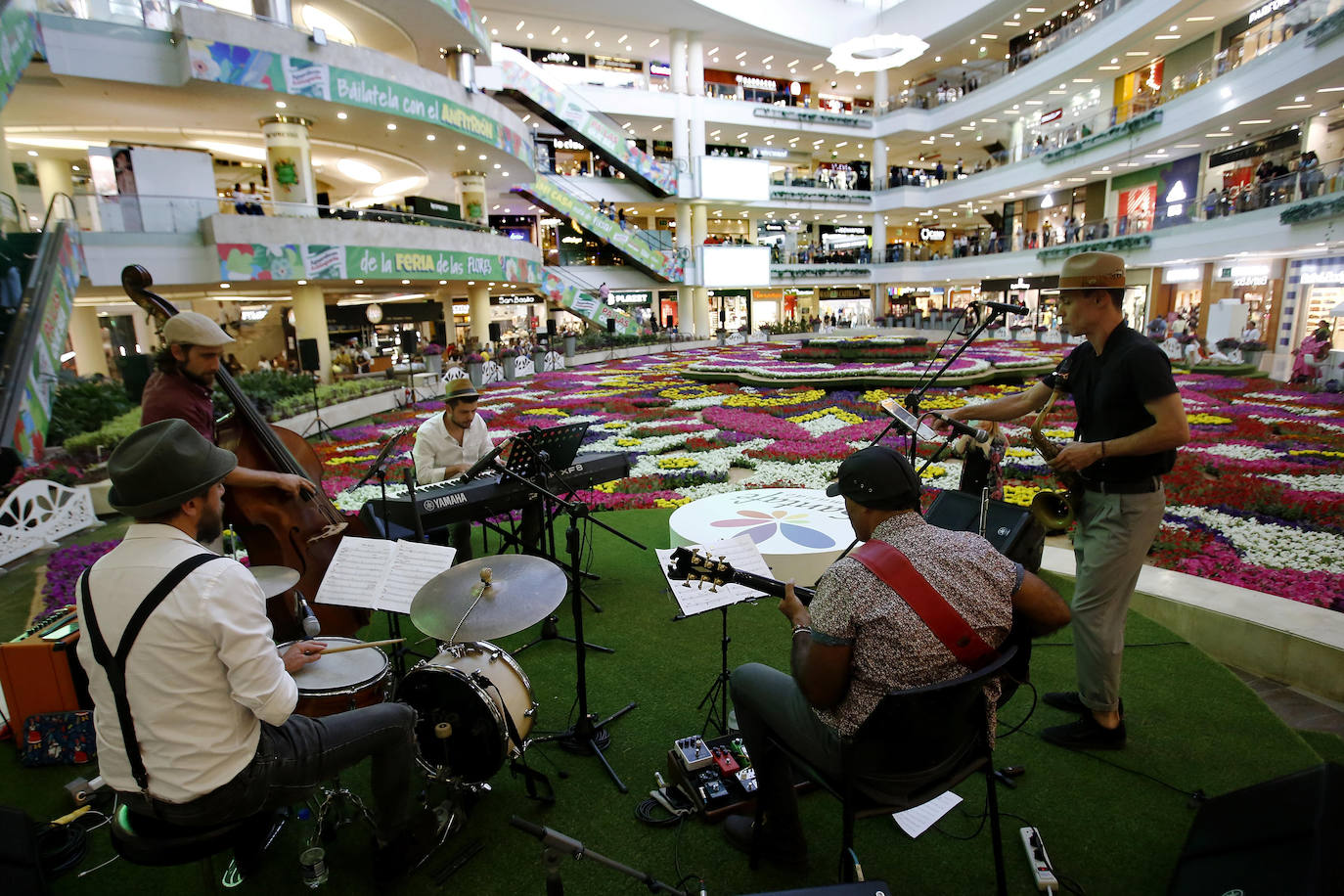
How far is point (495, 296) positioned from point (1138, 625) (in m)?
35.3

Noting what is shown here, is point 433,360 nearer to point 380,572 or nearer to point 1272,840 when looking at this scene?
point 380,572

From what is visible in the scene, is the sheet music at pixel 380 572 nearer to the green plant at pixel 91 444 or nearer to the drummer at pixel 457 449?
the drummer at pixel 457 449

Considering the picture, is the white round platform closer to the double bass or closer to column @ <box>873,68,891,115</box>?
the double bass

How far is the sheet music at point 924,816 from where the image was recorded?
3.14 meters

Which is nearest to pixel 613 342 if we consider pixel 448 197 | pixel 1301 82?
pixel 448 197

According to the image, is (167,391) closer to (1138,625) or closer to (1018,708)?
(1018,708)

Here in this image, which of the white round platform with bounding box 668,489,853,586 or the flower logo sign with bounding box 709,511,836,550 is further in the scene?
the flower logo sign with bounding box 709,511,836,550

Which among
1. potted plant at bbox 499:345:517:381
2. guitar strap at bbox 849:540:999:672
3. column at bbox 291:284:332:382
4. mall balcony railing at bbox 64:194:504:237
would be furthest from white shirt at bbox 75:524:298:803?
potted plant at bbox 499:345:517:381

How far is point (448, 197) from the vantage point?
3697cm

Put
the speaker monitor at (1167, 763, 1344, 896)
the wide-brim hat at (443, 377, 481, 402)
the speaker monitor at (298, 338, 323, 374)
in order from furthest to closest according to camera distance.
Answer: the speaker monitor at (298, 338, 323, 374)
the wide-brim hat at (443, 377, 481, 402)
the speaker monitor at (1167, 763, 1344, 896)

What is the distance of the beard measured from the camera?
2.39 m

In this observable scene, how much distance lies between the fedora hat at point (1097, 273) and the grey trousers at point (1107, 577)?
1.10 metres

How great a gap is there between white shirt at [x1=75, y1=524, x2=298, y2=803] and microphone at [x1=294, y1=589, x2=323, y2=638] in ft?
3.10

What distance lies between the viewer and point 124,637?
2.08m
